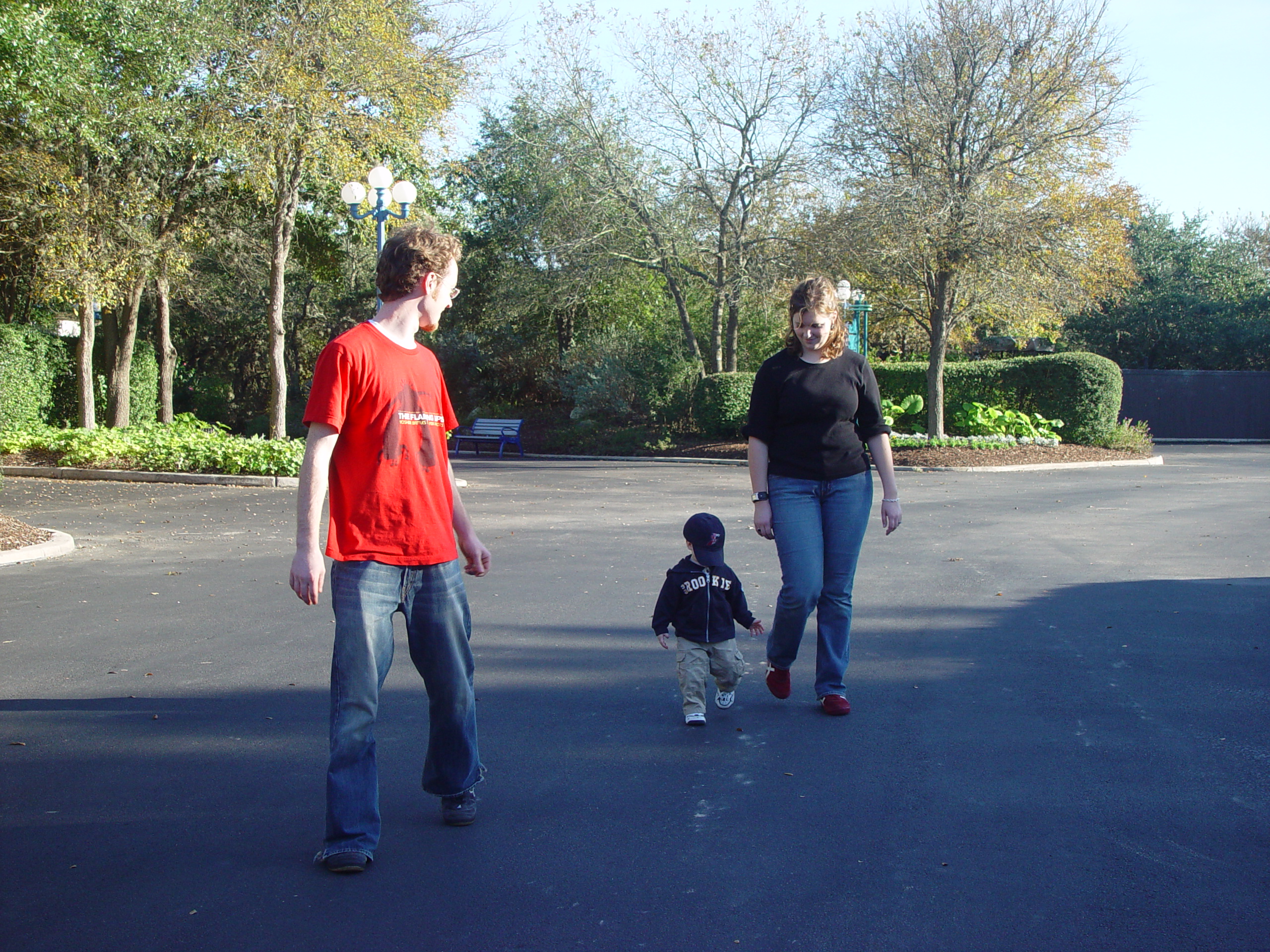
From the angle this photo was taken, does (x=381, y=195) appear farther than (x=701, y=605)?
Yes

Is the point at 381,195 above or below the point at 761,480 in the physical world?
above

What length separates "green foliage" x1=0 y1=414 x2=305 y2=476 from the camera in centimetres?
1680

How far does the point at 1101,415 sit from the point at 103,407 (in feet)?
79.4

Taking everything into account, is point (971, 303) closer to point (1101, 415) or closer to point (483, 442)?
point (1101, 415)

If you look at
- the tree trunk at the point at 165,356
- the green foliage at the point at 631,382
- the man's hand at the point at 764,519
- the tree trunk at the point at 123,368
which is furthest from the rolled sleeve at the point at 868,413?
the tree trunk at the point at 165,356

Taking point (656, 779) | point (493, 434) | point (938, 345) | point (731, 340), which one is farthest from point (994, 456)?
point (656, 779)

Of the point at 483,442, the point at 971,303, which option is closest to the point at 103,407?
the point at 483,442

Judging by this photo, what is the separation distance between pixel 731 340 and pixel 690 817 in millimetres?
26607

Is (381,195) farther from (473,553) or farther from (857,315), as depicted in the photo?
(857,315)

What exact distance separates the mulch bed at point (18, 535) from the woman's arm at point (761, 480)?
7.42 metres

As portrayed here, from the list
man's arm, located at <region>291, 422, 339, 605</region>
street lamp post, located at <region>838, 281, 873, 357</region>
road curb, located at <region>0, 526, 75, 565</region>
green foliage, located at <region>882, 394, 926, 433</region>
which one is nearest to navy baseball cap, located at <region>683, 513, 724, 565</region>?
man's arm, located at <region>291, 422, 339, 605</region>

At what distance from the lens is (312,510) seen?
326cm

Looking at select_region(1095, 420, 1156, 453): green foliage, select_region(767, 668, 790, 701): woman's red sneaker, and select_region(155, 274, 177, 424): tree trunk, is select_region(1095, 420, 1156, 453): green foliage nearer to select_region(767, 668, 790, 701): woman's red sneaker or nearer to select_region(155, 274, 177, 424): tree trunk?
select_region(155, 274, 177, 424): tree trunk

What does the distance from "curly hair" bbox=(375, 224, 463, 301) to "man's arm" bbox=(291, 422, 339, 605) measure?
0.53 meters
